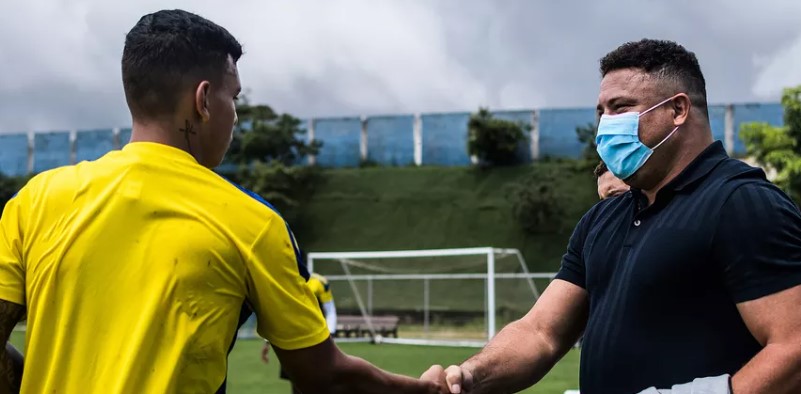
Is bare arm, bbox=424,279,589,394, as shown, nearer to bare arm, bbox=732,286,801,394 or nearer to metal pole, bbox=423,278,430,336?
bare arm, bbox=732,286,801,394

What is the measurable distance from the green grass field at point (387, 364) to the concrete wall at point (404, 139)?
18103 mm

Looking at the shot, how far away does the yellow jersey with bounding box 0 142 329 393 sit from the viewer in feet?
7.44

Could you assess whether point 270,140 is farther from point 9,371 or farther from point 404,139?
point 9,371

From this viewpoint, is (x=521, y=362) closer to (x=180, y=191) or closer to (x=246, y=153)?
(x=180, y=191)

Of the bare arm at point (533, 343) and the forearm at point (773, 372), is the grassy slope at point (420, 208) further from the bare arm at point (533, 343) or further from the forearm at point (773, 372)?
the forearm at point (773, 372)

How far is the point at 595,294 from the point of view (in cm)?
304

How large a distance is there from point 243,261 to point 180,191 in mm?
249

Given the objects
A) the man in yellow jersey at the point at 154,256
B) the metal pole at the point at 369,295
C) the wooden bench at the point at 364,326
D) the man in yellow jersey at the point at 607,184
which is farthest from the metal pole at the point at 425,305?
the man in yellow jersey at the point at 154,256

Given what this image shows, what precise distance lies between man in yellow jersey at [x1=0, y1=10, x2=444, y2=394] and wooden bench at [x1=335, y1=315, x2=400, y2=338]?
2482 cm

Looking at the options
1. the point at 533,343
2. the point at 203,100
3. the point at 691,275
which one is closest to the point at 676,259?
the point at 691,275

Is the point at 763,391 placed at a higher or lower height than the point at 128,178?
lower

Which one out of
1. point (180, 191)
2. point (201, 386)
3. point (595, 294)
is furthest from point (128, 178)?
point (595, 294)

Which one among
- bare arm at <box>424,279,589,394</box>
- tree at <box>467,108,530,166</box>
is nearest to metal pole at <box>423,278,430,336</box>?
tree at <box>467,108,530,166</box>

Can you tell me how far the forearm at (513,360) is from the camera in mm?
3348
